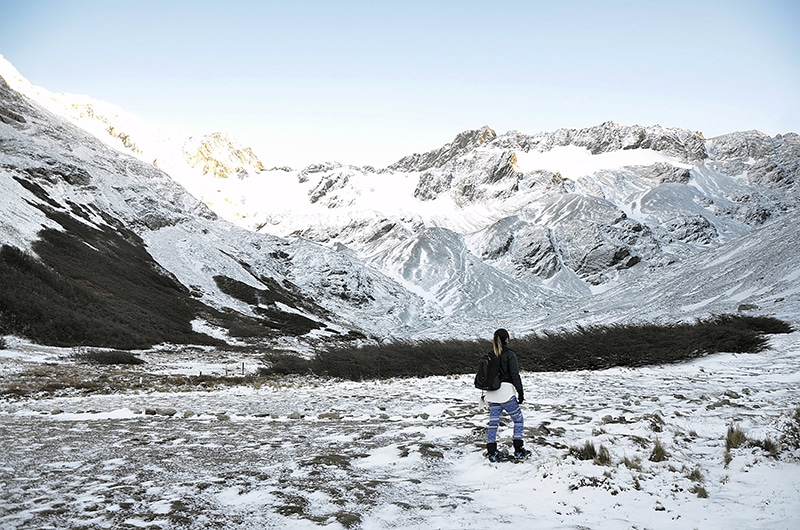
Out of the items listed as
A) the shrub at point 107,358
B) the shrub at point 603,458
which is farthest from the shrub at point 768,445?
the shrub at point 107,358

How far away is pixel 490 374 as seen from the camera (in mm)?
7973

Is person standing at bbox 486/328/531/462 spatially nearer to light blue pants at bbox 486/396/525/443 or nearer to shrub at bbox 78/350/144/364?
light blue pants at bbox 486/396/525/443

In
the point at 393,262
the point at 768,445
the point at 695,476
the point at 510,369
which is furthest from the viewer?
the point at 393,262

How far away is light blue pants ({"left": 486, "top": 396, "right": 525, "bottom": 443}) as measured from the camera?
7555mm

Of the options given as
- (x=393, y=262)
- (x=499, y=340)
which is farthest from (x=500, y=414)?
(x=393, y=262)

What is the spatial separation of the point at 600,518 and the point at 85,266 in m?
75.0

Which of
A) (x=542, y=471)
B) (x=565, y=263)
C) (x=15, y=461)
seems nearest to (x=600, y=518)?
(x=542, y=471)

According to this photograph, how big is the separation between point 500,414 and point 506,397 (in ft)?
1.05

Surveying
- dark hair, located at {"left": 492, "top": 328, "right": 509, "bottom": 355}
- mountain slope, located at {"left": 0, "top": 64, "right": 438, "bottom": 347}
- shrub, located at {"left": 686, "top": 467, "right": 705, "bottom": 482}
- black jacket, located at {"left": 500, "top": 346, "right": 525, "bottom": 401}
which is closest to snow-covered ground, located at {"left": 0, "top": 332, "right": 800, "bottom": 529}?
shrub, located at {"left": 686, "top": 467, "right": 705, "bottom": 482}

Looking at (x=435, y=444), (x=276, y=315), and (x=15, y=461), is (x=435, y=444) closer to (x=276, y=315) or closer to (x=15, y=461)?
(x=15, y=461)

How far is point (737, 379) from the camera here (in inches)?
574

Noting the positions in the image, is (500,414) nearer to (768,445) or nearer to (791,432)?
(768,445)

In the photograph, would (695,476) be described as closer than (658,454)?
Yes

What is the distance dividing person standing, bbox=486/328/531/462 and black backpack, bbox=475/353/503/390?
0.25 feet
